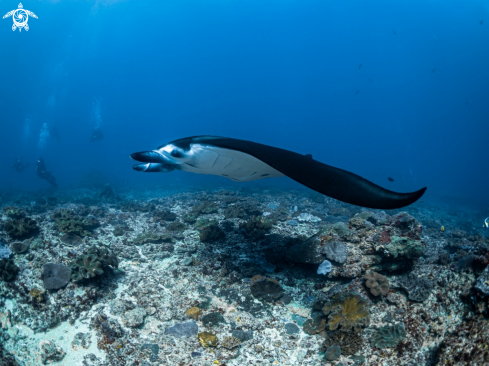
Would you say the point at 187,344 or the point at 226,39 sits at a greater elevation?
the point at 226,39

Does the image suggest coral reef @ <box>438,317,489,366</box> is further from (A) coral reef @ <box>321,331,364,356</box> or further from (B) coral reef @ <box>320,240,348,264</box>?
(B) coral reef @ <box>320,240,348,264</box>

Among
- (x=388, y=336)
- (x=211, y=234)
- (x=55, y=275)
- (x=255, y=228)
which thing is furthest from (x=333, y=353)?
(x=55, y=275)

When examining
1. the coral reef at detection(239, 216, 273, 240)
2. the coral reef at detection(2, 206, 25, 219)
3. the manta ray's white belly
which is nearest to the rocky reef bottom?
the coral reef at detection(239, 216, 273, 240)

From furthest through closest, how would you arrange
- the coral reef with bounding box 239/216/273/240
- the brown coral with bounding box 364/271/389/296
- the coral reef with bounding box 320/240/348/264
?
the coral reef with bounding box 239/216/273/240
the coral reef with bounding box 320/240/348/264
the brown coral with bounding box 364/271/389/296

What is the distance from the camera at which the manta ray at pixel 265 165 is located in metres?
2.08

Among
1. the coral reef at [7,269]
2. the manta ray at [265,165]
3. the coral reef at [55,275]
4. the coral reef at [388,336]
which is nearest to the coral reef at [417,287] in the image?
the coral reef at [388,336]

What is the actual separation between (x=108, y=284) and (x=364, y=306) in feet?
15.2

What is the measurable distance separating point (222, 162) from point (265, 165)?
2.25 ft

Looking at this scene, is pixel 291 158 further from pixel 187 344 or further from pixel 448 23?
pixel 448 23

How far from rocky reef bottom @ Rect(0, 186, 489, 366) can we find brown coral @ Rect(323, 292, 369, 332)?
14 millimetres

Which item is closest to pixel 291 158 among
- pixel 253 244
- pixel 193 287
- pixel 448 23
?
pixel 193 287

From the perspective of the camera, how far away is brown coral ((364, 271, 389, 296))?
12.3 ft

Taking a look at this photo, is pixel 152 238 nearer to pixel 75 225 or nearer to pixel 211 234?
pixel 211 234

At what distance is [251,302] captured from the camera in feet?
13.8
